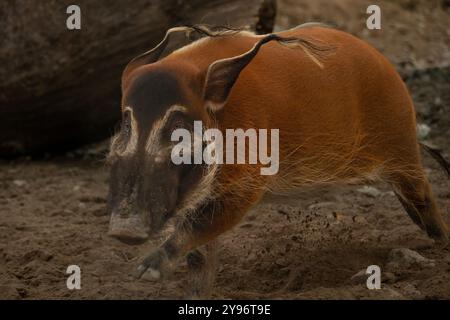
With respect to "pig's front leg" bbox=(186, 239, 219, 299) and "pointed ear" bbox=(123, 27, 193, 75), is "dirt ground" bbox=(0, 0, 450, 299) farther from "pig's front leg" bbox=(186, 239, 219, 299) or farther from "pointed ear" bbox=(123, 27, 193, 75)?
"pointed ear" bbox=(123, 27, 193, 75)

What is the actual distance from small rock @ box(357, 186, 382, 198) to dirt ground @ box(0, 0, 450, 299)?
0.01 meters

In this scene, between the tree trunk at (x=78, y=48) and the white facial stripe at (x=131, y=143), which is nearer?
the white facial stripe at (x=131, y=143)

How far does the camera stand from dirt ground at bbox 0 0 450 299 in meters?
3.78

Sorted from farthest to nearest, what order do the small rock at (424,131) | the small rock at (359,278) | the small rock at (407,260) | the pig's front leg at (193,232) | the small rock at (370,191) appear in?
1. the small rock at (424,131)
2. the small rock at (370,191)
3. the small rock at (407,260)
4. the small rock at (359,278)
5. the pig's front leg at (193,232)

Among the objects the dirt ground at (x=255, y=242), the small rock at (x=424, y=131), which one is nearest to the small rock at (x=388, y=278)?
the dirt ground at (x=255, y=242)

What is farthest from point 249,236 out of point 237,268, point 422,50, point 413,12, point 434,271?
point 413,12

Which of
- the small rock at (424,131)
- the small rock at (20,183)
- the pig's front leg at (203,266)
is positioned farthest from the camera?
the small rock at (424,131)

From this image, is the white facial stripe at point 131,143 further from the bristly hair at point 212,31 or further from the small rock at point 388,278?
the small rock at point 388,278

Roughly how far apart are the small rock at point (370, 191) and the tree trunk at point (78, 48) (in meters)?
1.20

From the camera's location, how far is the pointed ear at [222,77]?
3279 mm

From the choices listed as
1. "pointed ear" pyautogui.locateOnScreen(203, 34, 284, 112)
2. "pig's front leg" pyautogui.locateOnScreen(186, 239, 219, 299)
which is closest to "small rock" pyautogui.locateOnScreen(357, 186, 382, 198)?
"pig's front leg" pyautogui.locateOnScreen(186, 239, 219, 299)

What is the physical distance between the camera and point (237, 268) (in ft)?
13.7

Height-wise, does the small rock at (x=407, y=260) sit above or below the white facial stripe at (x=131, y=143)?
below

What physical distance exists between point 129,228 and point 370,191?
8.79ft
